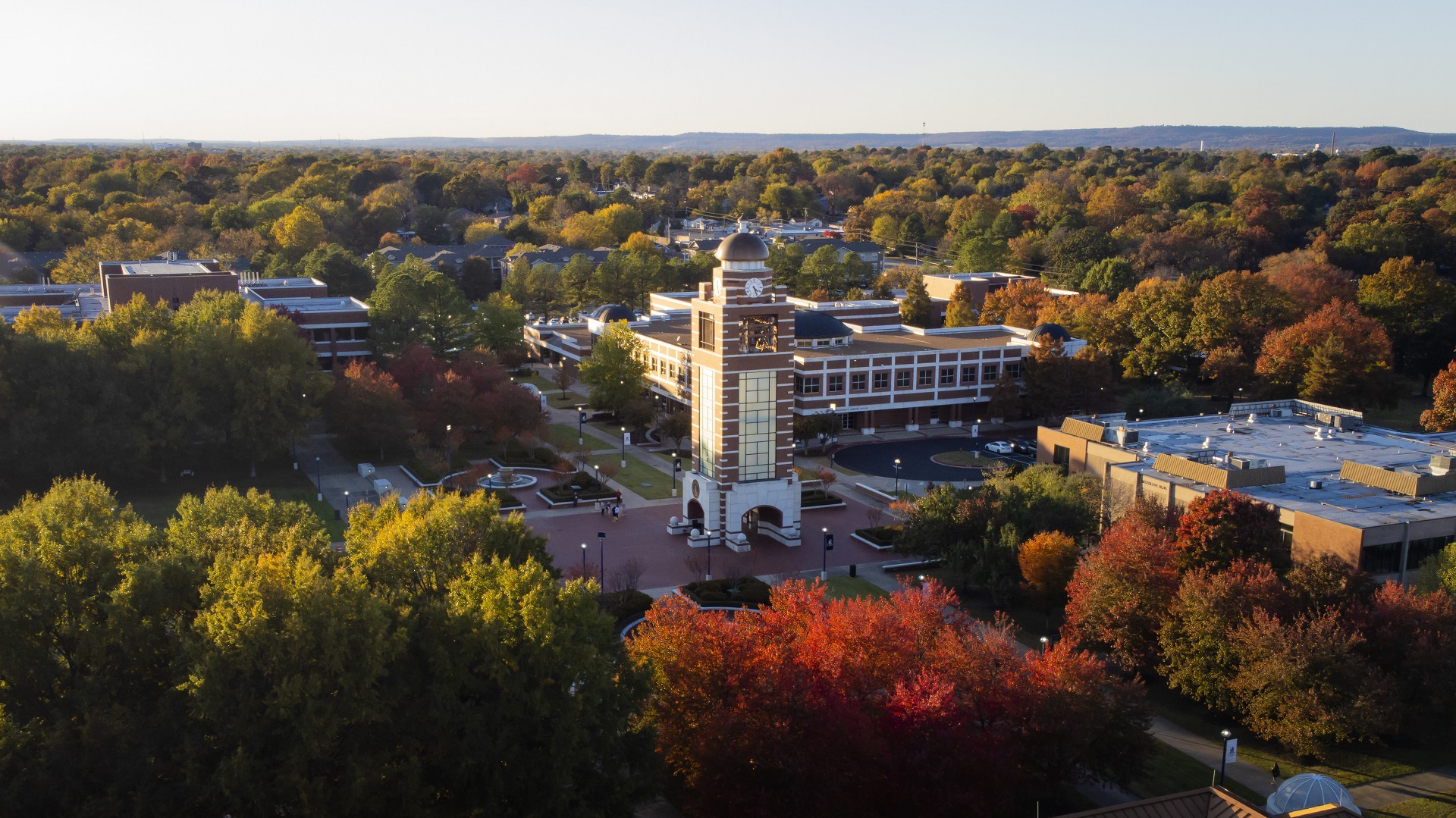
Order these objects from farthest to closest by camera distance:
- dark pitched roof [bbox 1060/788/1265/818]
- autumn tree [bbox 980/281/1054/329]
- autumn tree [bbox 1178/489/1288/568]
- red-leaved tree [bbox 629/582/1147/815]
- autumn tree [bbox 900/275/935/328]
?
autumn tree [bbox 900/275/935/328] → autumn tree [bbox 980/281/1054/329] → autumn tree [bbox 1178/489/1288/568] → red-leaved tree [bbox 629/582/1147/815] → dark pitched roof [bbox 1060/788/1265/818]

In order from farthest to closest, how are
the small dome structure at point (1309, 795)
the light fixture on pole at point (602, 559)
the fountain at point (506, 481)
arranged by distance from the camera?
the fountain at point (506, 481)
the light fixture on pole at point (602, 559)
the small dome structure at point (1309, 795)

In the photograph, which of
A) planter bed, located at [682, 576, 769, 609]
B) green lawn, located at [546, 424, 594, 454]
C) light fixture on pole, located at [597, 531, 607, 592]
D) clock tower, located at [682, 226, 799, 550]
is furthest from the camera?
green lawn, located at [546, 424, 594, 454]

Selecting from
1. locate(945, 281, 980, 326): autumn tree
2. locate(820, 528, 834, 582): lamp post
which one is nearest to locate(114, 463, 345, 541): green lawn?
locate(820, 528, 834, 582): lamp post

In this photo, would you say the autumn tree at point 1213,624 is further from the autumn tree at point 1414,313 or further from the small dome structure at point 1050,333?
the autumn tree at point 1414,313

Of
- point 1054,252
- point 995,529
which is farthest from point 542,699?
point 1054,252

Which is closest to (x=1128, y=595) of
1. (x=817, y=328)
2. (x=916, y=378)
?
(x=916, y=378)

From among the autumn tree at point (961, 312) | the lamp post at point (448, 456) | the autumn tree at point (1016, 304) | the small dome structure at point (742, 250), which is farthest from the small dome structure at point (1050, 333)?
the lamp post at point (448, 456)

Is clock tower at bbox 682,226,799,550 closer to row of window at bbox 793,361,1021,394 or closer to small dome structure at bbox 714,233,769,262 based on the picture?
small dome structure at bbox 714,233,769,262

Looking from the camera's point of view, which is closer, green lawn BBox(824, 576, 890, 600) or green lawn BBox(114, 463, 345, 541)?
green lawn BBox(824, 576, 890, 600)
